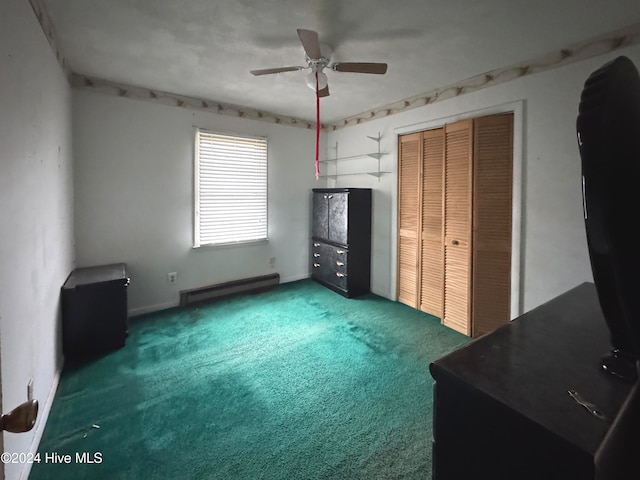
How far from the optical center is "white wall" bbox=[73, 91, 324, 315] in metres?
2.97

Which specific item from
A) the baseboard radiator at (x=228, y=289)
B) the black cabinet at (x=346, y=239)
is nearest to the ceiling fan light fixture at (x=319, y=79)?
the black cabinet at (x=346, y=239)

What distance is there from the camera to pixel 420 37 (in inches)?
83.3

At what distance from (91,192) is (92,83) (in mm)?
1038

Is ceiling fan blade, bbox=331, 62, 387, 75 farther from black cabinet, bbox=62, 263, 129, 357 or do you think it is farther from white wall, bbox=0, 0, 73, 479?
black cabinet, bbox=62, 263, 129, 357

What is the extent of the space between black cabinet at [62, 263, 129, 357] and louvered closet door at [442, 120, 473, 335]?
3061mm

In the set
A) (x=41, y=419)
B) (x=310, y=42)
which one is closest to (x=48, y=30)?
(x=310, y=42)

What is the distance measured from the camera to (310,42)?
6.09 ft

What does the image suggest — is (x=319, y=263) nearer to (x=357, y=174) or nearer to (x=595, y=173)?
(x=357, y=174)

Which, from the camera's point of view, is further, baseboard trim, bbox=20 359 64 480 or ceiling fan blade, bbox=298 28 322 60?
ceiling fan blade, bbox=298 28 322 60

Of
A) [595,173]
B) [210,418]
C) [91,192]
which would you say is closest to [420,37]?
[595,173]

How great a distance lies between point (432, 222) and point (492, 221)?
0.63 metres

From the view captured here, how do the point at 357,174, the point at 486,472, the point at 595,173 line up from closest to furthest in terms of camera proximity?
the point at 595,173 < the point at 486,472 < the point at 357,174

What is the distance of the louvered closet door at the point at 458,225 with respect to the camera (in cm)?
290

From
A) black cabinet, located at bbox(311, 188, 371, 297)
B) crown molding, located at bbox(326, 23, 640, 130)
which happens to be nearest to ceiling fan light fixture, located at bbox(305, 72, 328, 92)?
crown molding, located at bbox(326, 23, 640, 130)
